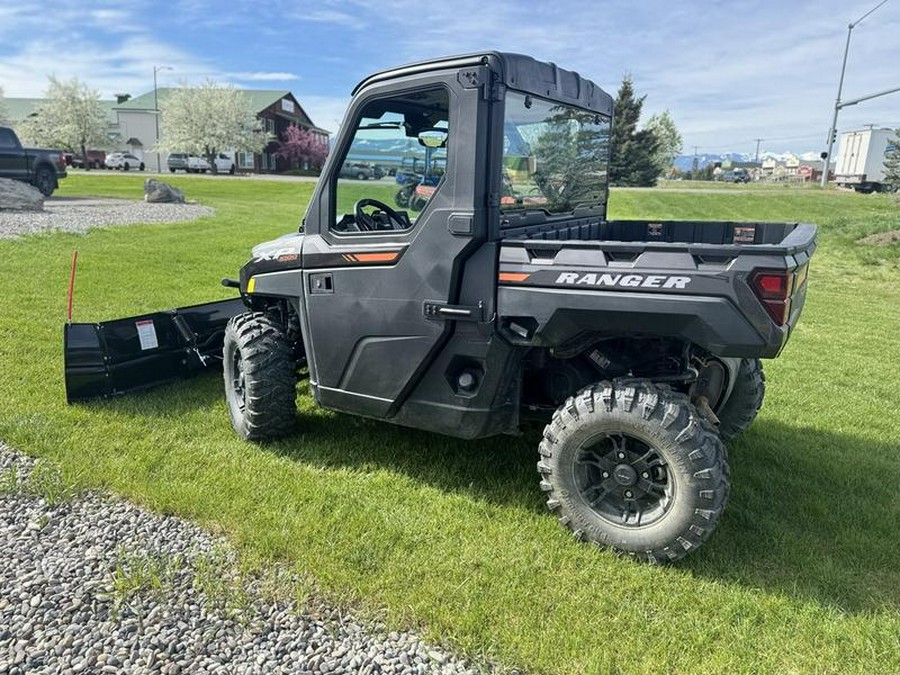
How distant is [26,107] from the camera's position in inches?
2785

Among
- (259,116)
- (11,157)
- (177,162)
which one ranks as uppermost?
(259,116)

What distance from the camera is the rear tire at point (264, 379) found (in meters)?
4.24

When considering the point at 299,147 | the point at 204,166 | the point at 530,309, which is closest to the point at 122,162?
the point at 204,166

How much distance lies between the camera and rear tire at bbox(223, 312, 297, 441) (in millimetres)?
4242

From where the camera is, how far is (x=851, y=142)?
49.1m

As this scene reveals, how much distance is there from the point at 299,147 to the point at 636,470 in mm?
64387

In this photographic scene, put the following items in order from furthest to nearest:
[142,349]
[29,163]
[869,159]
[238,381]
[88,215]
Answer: [869,159]
[29,163]
[88,215]
[142,349]
[238,381]

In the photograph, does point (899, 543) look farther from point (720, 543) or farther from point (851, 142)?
point (851, 142)

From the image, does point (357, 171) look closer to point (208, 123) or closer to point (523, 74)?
point (523, 74)

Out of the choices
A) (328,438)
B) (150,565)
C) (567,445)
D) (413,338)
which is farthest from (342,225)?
(150,565)

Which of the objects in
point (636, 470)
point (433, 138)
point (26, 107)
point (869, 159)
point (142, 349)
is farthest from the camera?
point (26, 107)

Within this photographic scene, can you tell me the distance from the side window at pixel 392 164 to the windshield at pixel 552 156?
365 millimetres

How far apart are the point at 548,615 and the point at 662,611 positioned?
0.49 m

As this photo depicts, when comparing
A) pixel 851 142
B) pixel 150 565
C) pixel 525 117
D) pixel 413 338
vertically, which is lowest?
pixel 150 565
